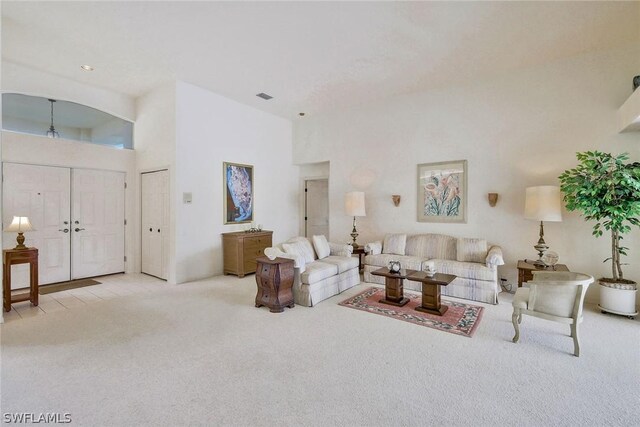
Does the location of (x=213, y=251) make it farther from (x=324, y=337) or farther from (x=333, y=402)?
(x=333, y=402)

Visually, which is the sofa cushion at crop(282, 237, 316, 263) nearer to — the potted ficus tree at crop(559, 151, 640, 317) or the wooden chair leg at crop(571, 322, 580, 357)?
the wooden chair leg at crop(571, 322, 580, 357)

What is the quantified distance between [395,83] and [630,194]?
A: 11.9 ft

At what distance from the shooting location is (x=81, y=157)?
5453 mm

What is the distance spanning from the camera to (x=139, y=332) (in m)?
3.28

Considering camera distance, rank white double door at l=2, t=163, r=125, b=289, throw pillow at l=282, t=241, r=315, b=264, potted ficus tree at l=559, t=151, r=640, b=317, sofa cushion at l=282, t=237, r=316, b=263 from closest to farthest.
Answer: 1. potted ficus tree at l=559, t=151, r=640, b=317
2. sofa cushion at l=282, t=237, r=316, b=263
3. throw pillow at l=282, t=241, r=315, b=264
4. white double door at l=2, t=163, r=125, b=289

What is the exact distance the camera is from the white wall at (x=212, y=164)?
5.43 m

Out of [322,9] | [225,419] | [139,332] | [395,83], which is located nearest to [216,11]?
[322,9]

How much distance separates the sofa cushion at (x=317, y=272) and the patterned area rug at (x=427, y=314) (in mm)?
463

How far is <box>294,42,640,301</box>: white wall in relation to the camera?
170 inches

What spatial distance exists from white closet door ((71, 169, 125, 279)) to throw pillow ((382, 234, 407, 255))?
521cm

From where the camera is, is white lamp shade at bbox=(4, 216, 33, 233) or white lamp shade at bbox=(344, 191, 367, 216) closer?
white lamp shade at bbox=(4, 216, 33, 233)

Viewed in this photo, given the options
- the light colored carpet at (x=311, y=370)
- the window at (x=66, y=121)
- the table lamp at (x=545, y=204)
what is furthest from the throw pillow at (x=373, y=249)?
the window at (x=66, y=121)

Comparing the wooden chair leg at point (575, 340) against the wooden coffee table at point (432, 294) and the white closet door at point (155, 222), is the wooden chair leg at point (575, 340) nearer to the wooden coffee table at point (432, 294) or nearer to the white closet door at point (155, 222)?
the wooden coffee table at point (432, 294)

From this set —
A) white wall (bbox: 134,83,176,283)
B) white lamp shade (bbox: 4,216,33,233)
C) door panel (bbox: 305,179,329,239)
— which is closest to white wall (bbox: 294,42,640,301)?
door panel (bbox: 305,179,329,239)
